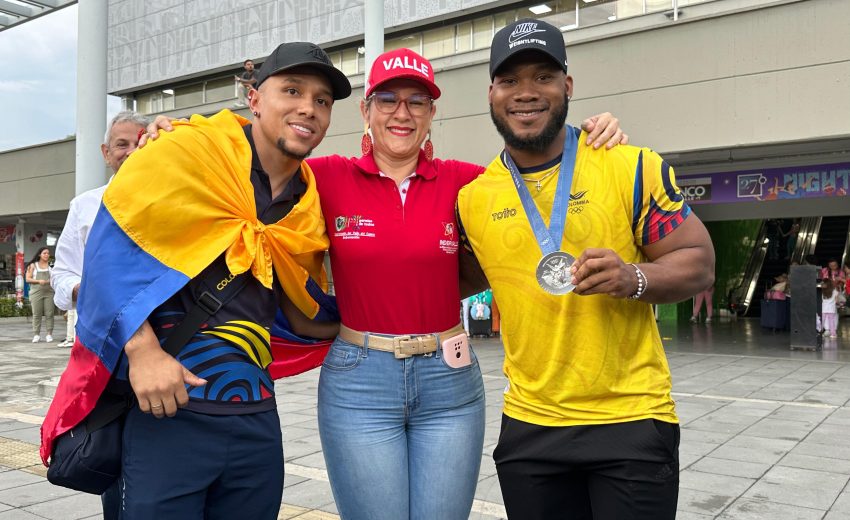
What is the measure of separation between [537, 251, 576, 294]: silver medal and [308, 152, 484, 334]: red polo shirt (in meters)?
0.58

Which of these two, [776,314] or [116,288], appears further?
[776,314]

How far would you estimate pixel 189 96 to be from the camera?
2159 centimetres

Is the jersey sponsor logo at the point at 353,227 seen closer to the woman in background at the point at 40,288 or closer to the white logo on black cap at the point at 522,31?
the white logo on black cap at the point at 522,31

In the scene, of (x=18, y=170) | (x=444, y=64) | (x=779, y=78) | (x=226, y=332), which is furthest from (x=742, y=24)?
(x=18, y=170)

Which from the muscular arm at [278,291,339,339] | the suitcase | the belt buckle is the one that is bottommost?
the suitcase

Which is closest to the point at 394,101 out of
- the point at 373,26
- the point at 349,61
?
the point at 373,26

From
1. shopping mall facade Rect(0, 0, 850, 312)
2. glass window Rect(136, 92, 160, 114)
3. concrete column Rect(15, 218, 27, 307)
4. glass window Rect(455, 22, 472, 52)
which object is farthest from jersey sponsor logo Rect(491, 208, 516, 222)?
concrete column Rect(15, 218, 27, 307)

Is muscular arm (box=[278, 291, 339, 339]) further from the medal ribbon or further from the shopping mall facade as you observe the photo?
the shopping mall facade

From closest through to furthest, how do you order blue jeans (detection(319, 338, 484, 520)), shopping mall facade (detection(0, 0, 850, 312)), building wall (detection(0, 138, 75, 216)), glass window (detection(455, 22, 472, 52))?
blue jeans (detection(319, 338, 484, 520)) → shopping mall facade (detection(0, 0, 850, 312)) → glass window (detection(455, 22, 472, 52)) → building wall (detection(0, 138, 75, 216))

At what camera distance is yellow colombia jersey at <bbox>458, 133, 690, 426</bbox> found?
2.19m

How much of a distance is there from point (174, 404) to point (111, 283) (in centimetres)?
40

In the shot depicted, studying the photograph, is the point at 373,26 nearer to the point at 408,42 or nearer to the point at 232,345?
the point at 408,42

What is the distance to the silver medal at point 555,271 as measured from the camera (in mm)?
2098

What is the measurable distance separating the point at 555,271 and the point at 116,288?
51.1 inches
